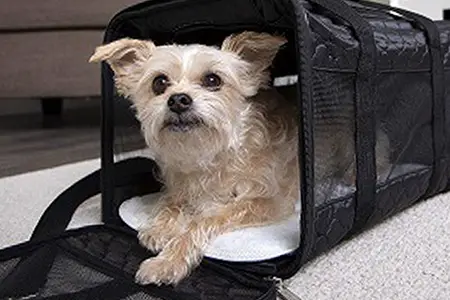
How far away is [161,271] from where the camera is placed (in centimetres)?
87

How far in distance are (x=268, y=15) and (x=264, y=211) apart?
330mm

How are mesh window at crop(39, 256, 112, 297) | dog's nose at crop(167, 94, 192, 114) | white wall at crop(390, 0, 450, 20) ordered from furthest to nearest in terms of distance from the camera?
white wall at crop(390, 0, 450, 20) < dog's nose at crop(167, 94, 192, 114) < mesh window at crop(39, 256, 112, 297)

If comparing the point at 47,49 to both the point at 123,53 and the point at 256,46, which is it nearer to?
the point at 123,53

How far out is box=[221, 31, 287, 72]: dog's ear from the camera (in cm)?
104

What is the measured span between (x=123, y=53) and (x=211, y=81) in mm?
162

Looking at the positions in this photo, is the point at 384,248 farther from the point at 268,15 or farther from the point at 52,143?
the point at 52,143

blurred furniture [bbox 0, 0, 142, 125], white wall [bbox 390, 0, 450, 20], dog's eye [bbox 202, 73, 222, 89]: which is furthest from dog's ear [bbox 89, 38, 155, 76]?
white wall [bbox 390, 0, 450, 20]

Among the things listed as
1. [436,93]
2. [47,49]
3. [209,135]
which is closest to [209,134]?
[209,135]

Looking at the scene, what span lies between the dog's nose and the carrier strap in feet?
1.43

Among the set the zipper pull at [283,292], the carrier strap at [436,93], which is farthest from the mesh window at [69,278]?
the carrier strap at [436,93]

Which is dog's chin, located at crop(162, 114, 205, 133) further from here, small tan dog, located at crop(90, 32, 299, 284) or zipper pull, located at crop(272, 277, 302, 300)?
zipper pull, located at crop(272, 277, 302, 300)

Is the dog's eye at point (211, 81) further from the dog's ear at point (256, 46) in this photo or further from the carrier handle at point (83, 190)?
the carrier handle at point (83, 190)

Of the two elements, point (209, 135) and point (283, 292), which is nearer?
point (283, 292)

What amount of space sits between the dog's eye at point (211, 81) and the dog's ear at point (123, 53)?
0.38ft
